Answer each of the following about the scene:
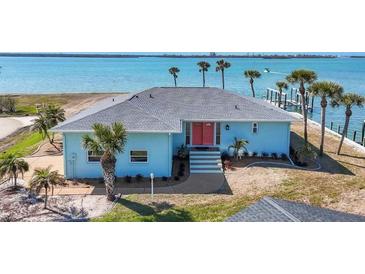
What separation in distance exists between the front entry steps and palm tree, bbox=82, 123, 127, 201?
5.51 m

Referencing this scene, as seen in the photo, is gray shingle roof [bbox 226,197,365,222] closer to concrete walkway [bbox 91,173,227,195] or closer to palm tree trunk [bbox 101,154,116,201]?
palm tree trunk [bbox 101,154,116,201]

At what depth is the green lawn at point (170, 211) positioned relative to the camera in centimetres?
1428

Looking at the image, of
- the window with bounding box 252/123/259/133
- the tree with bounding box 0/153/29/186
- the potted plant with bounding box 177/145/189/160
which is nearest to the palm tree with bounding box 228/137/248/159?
the window with bounding box 252/123/259/133

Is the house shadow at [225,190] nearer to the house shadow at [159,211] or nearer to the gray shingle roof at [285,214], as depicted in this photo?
the house shadow at [159,211]

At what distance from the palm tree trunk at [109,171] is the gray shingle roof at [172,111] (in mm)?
3162

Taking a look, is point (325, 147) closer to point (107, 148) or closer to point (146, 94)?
point (146, 94)

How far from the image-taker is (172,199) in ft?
55.1

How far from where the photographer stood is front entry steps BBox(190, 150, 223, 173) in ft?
68.8

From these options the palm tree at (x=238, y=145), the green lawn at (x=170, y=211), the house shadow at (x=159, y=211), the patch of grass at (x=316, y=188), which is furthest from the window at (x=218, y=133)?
the house shadow at (x=159, y=211)

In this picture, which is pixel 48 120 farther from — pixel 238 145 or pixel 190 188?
pixel 238 145

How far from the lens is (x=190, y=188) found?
60.1 feet

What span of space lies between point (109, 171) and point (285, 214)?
9.80 meters

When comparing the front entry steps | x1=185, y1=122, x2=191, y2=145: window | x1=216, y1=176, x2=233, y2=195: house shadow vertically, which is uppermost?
x1=185, y1=122, x2=191, y2=145: window

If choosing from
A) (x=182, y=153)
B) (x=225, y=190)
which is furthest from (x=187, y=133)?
(x=225, y=190)
